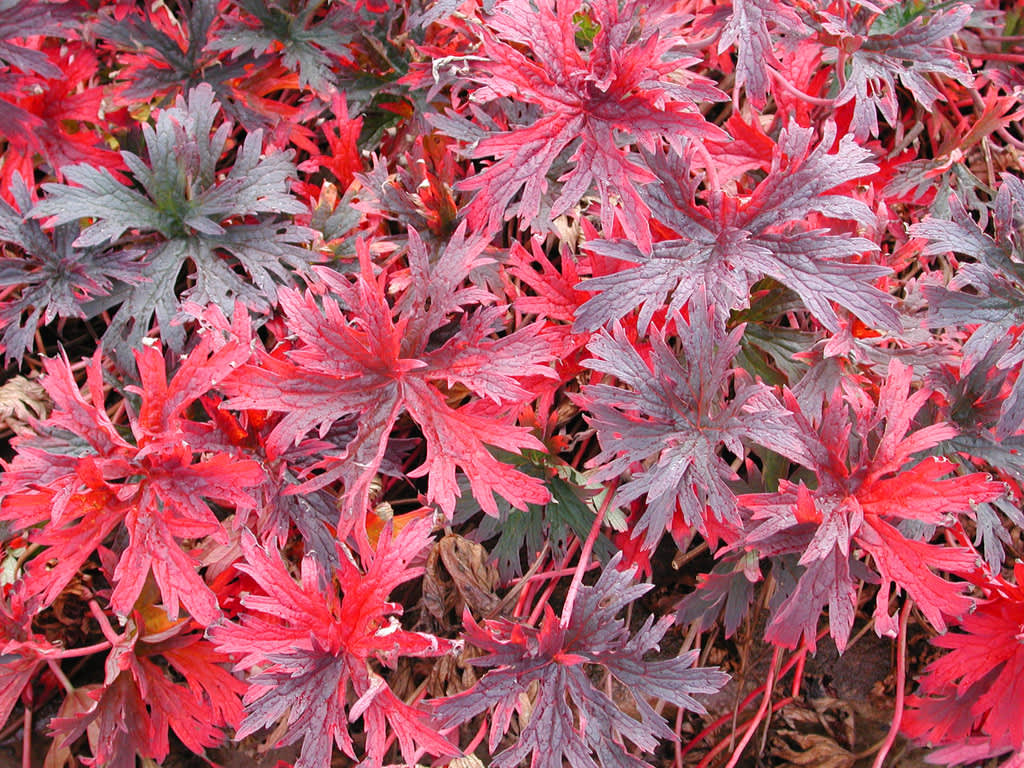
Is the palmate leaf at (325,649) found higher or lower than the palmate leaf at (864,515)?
lower

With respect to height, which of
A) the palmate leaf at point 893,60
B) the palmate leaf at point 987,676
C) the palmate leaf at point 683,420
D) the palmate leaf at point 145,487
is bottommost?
the palmate leaf at point 987,676

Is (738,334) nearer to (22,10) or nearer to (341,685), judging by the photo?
(341,685)

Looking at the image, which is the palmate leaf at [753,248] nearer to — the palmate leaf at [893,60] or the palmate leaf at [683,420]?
the palmate leaf at [683,420]

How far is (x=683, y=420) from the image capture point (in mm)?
1085

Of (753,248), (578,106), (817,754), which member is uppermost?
(578,106)

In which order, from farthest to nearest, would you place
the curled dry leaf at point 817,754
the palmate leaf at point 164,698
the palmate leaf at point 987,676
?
the curled dry leaf at point 817,754
the palmate leaf at point 164,698
the palmate leaf at point 987,676

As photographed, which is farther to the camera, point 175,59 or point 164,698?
point 175,59

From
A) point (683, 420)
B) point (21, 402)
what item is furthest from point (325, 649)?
point (21, 402)

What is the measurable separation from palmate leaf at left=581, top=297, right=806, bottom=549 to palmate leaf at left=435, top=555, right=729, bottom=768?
0.41ft

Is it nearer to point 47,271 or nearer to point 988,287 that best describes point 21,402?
point 47,271

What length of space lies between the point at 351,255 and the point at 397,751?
872mm

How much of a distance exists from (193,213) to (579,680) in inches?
37.2

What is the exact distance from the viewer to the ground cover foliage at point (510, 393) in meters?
1.05

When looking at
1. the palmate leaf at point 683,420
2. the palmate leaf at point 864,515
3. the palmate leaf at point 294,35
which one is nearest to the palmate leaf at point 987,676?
the palmate leaf at point 864,515
